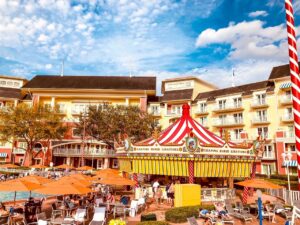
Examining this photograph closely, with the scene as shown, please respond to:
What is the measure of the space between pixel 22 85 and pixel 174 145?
48271 millimetres

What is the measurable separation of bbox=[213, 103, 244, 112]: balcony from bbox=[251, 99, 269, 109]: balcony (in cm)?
205

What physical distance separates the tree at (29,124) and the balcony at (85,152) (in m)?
3.88

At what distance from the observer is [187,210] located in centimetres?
1345

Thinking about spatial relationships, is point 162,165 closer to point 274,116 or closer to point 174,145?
point 174,145

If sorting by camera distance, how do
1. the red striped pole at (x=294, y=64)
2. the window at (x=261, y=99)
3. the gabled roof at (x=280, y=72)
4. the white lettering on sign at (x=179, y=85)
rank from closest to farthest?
the red striped pole at (x=294, y=64) → the gabled roof at (x=280, y=72) → the window at (x=261, y=99) → the white lettering on sign at (x=179, y=85)

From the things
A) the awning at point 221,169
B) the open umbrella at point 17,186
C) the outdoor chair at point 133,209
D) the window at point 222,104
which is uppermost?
the window at point 222,104

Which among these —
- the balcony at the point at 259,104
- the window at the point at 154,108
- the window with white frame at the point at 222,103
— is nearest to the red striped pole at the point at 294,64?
the balcony at the point at 259,104

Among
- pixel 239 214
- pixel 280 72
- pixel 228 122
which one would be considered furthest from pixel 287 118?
pixel 239 214

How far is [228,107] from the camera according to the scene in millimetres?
43469

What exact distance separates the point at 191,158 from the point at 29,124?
1325 inches

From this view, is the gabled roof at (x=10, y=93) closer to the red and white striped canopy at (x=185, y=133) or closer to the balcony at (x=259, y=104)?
the red and white striped canopy at (x=185, y=133)

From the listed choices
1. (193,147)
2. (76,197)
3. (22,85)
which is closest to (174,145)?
(193,147)

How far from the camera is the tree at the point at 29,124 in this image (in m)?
42.6

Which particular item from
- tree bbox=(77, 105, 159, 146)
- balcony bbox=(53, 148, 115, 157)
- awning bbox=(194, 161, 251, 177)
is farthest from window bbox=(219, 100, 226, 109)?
awning bbox=(194, 161, 251, 177)
